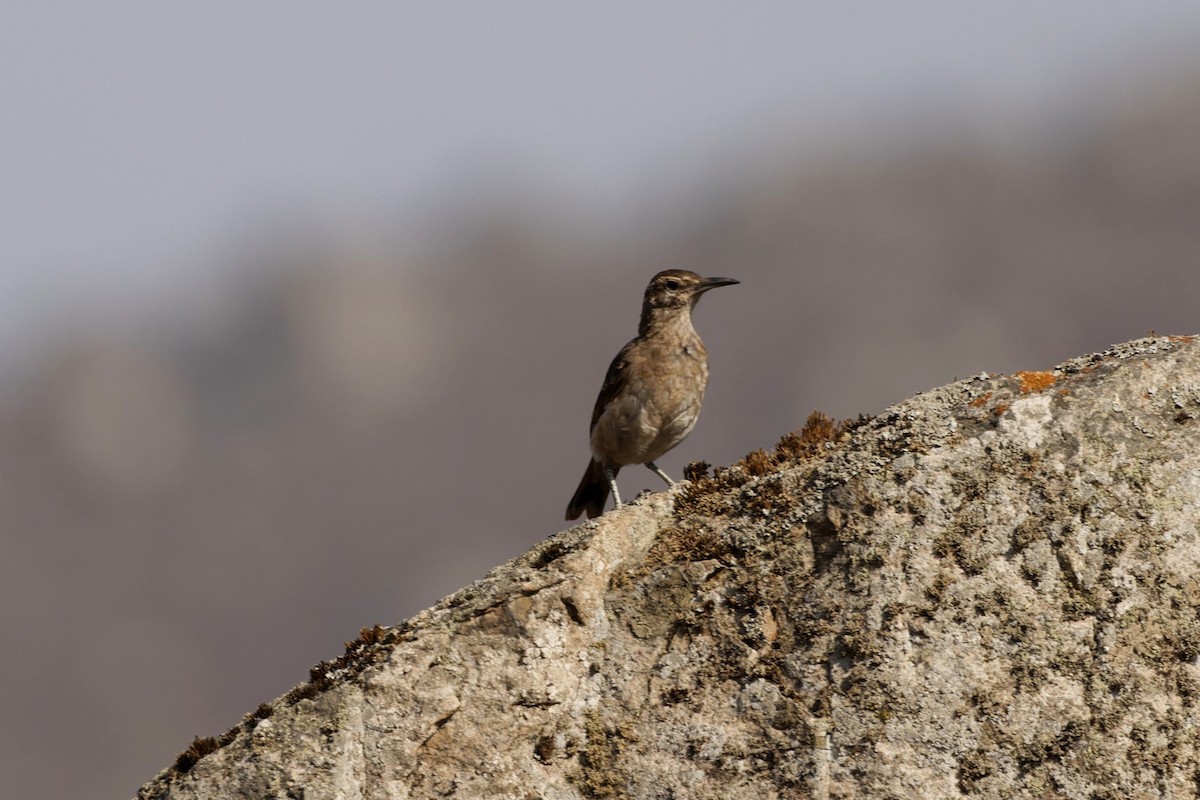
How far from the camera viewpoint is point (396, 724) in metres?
9.77

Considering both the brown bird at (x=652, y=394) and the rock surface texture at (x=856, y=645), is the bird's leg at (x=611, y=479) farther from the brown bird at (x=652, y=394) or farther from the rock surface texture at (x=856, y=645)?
the rock surface texture at (x=856, y=645)

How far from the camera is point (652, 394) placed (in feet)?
53.4

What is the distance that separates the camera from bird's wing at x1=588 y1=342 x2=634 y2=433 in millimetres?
16641

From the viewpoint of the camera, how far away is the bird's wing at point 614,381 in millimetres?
16641

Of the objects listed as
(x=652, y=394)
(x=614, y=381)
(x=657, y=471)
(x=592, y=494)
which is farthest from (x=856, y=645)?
(x=614, y=381)

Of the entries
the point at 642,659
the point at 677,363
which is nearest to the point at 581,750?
the point at 642,659

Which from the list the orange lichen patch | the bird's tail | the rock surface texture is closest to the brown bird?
the bird's tail

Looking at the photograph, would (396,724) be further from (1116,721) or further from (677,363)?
(677,363)

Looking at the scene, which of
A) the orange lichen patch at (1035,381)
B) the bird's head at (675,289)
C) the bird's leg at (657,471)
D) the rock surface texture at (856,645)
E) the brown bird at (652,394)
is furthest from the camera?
the bird's head at (675,289)

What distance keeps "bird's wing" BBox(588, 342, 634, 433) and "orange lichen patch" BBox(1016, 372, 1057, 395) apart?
6.78 m

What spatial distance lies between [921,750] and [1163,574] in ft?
5.77

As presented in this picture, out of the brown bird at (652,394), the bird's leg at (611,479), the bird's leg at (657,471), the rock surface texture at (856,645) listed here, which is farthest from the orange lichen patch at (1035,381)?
the brown bird at (652,394)

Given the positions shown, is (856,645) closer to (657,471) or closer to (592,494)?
(657,471)

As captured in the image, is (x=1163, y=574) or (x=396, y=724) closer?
(x=1163, y=574)
